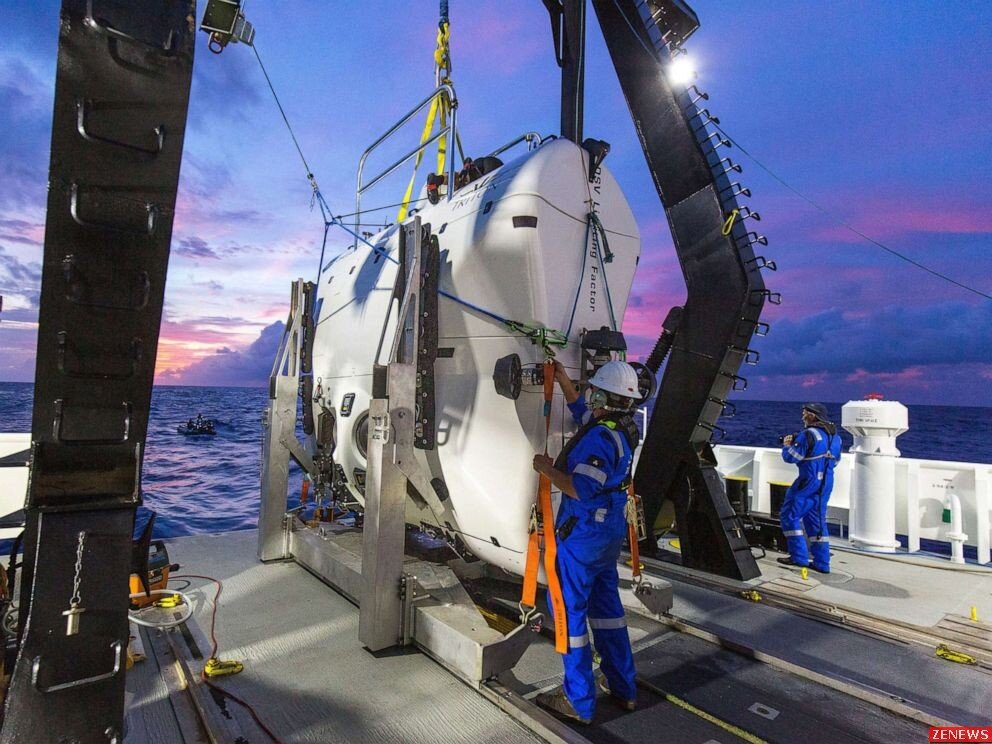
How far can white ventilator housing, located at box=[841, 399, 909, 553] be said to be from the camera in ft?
21.2

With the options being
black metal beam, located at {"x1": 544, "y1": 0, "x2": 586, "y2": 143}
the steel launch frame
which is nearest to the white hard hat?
the steel launch frame

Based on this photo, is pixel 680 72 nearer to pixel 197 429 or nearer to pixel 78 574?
pixel 78 574

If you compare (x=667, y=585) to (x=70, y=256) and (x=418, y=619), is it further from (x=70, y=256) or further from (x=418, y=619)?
(x=70, y=256)

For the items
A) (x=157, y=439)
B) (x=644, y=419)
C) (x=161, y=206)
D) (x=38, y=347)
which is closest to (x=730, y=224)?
(x=644, y=419)

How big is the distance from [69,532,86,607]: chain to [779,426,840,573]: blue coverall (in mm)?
6232

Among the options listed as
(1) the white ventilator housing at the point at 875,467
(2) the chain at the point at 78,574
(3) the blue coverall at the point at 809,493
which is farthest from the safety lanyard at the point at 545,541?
(1) the white ventilator housing at the point at 875,467

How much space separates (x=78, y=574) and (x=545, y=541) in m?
2.27

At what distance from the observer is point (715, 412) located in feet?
18.7

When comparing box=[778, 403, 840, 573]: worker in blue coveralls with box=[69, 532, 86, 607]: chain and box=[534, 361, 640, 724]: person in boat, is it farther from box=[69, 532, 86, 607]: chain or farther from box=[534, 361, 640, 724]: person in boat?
box=[69, 532, 86, 607]: chain

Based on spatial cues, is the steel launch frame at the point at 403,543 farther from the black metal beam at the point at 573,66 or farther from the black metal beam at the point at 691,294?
the black metal beam at the point at 691,294

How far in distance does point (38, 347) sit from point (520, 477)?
2492 mm

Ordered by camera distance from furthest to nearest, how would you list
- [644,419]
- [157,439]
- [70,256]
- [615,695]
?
[157,439] → [644,419] → [615,695] → [70,256]

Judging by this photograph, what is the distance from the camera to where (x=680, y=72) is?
223 inches

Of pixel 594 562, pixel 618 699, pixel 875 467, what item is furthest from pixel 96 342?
pixel 875 467
